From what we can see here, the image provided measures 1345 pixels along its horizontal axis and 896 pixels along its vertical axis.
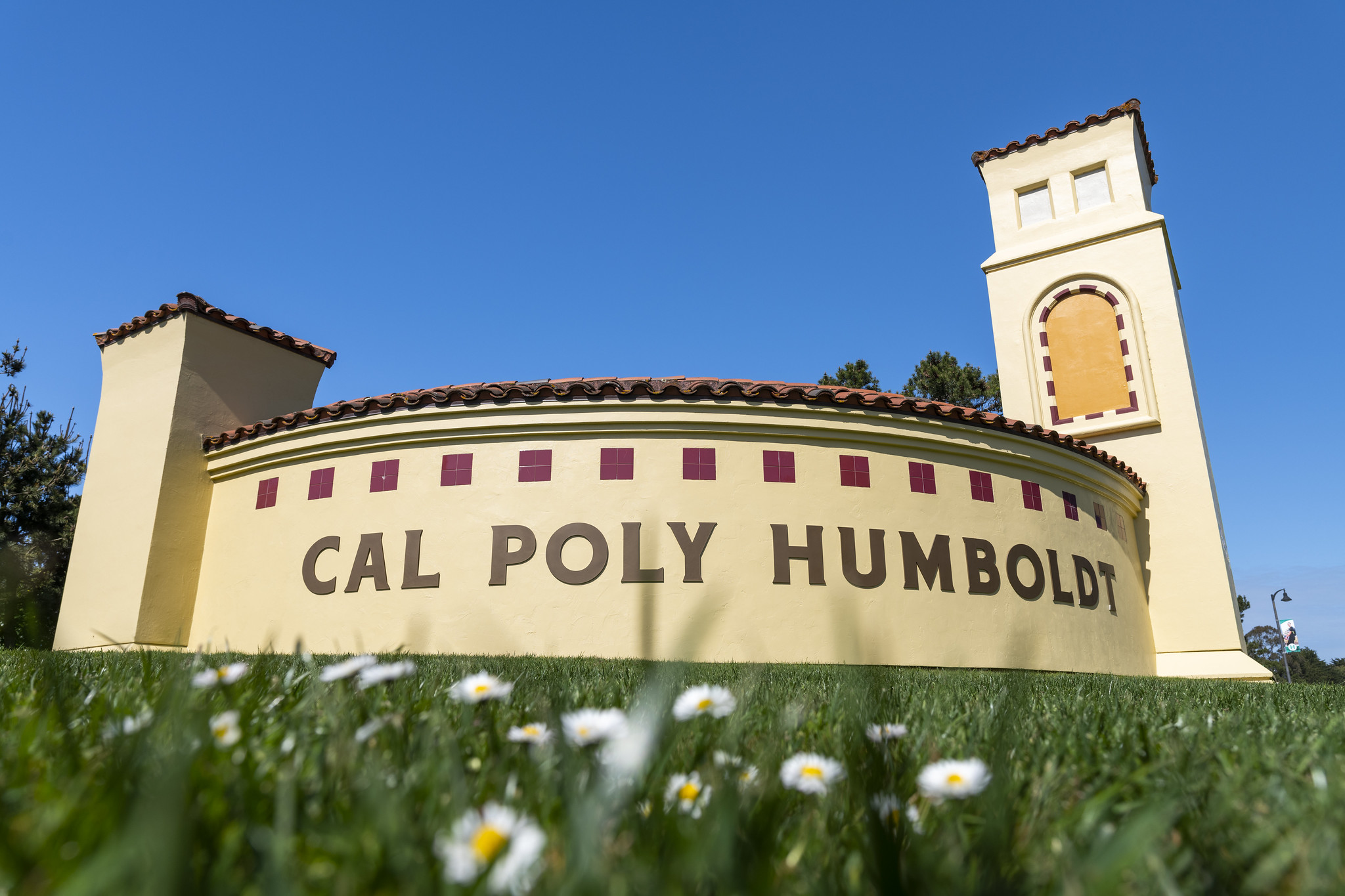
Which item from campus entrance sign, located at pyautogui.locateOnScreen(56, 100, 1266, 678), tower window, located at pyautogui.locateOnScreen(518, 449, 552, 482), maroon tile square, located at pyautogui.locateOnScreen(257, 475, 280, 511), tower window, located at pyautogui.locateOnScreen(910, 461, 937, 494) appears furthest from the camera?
maroon tile square, located at pyautogui.locateOnScreen(257, 475, 280, 511)

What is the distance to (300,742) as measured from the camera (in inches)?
59.5

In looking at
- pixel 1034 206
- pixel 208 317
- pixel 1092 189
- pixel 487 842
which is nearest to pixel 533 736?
pixel 487 842

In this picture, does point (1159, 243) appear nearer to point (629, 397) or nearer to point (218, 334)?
point (629, 397)

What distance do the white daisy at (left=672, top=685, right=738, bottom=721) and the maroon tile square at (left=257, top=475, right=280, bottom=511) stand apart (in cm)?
1377

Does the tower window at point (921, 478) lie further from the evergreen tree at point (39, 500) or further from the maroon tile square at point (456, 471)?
the evergreen tree at point (39, 500)

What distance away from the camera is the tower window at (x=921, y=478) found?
41.9 ft

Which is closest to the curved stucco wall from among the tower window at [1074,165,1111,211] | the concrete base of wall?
the concrete base of wall

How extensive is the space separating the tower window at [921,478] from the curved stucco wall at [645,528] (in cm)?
10

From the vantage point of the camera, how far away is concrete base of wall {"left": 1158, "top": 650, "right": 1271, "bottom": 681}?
15.6 meters

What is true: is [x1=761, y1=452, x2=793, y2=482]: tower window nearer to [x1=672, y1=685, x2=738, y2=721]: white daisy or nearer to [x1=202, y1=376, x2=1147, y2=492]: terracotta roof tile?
[x1=202, y1=376, x2=1147, y2=492]: terracotta roof tile

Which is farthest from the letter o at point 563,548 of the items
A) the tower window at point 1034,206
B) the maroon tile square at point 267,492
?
the tower window at point 1034,206

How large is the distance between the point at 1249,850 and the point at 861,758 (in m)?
0.56

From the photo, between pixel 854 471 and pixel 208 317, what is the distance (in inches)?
502

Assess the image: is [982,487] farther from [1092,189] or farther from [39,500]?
[39,500]
